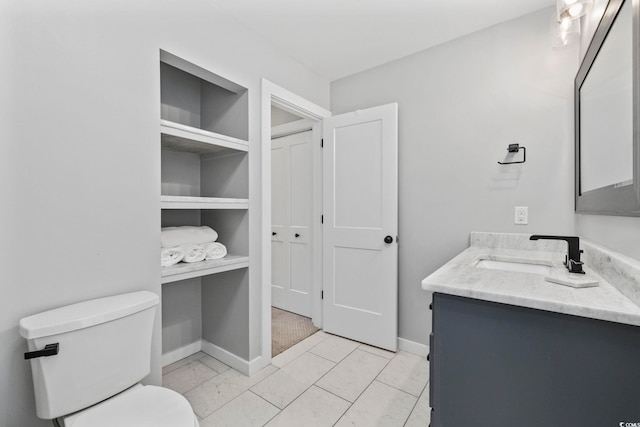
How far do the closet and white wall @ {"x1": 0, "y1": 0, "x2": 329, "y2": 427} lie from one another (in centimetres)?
38

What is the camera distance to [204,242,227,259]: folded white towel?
1915 millimetres

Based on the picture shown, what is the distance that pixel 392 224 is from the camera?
91.1 inches

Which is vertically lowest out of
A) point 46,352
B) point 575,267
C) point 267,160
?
point 46,352

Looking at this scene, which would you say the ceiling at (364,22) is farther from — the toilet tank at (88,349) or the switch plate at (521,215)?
the toilet tank at (88,349)

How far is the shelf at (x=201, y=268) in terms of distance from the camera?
1611mm

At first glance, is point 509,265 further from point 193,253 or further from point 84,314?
point 84,314

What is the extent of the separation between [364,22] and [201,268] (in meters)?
1.97

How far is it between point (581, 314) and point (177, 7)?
2.27 meters

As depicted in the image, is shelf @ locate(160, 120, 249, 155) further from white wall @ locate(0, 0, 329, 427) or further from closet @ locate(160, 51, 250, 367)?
white wall @ locate(0, 0, 329, 427)

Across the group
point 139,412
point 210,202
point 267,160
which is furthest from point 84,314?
point 267,160

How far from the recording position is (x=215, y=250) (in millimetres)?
1945

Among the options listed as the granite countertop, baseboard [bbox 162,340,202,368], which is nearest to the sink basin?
the granite countertop

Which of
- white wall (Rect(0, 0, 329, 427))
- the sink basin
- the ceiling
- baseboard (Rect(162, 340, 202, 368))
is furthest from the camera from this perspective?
baseboard (Rect(162, 340, 202, 368))

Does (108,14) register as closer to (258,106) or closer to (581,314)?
(258,106)
